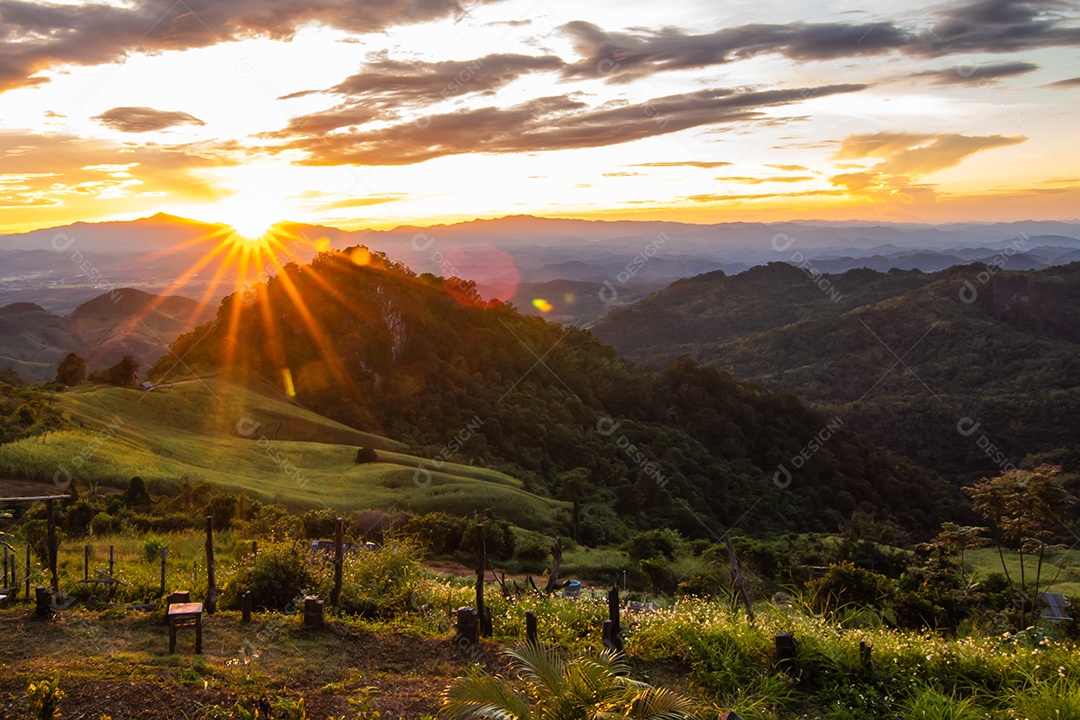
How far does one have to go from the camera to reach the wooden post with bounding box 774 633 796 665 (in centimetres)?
928

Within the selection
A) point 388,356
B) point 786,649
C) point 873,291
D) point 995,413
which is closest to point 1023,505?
point 786,649

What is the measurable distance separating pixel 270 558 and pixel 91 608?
Result: 103 inches

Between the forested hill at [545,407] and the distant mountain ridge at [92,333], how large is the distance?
83206 millimetres

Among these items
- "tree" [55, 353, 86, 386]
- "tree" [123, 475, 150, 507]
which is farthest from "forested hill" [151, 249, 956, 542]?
"tree" [123, 475, 150, 507]

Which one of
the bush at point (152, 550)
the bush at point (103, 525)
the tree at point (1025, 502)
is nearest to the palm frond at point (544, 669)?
the tree at point (1025, 502)

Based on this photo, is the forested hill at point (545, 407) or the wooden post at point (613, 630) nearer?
the wooden post at point (613, 630)

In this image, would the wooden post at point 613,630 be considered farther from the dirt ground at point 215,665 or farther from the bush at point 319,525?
the bush at point 319,525

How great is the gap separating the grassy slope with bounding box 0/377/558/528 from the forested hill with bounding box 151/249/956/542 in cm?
861

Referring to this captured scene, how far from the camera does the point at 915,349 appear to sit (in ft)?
352

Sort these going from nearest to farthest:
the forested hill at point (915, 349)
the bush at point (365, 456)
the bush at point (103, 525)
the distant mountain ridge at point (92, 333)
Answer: the bush at point (103, 525) → the bush at point (365, 456) → the forested hill at point (915, 349) → the distant mountain ridge at point (92, 333)

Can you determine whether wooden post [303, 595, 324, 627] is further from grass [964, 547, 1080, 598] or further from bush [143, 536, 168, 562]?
grass [964, 547, 1080, 598]

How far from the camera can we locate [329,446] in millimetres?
40406

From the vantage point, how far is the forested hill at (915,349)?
75.1 metres

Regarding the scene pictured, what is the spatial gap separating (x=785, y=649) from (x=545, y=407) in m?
54.3
